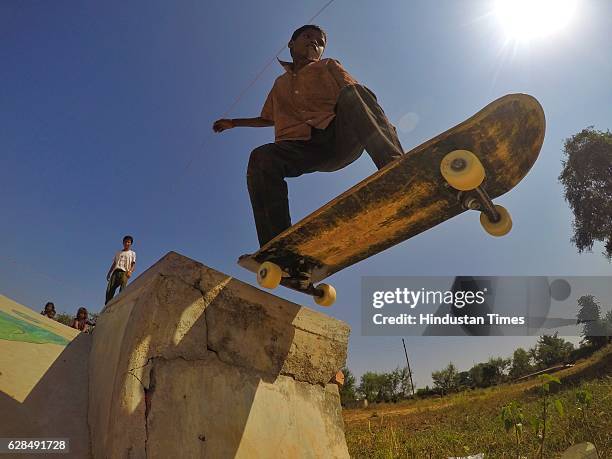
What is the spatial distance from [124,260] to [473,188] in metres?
7.77

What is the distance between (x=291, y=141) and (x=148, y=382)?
1703mm

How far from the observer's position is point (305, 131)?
2584 mm

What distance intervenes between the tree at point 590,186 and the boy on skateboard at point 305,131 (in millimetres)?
22399

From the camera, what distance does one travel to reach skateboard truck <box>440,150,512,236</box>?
1649mm

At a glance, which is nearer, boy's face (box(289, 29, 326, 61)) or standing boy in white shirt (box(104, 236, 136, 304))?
boy's face (box(289, 29, 326, 61))

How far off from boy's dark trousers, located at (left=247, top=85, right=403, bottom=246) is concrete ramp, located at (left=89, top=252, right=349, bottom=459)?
55 cm

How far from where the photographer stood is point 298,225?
2.13 m

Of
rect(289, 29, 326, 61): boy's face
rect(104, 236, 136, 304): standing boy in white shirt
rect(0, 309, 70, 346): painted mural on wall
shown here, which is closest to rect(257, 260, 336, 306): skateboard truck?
rect(0, 309, 70, 346): painted mural on wall

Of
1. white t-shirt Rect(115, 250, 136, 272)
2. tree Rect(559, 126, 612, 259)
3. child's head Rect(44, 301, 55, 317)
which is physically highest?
tree Rect(559, 126, 612, 259)

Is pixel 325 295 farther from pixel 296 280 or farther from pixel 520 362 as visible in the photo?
pixel 520 362

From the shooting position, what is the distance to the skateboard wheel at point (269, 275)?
7.41ft

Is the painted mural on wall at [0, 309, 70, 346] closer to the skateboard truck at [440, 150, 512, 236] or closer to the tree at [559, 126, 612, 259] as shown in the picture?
the skateboard truck at [440, 150, 512, 236]

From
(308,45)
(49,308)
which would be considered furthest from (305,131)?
(49,308)

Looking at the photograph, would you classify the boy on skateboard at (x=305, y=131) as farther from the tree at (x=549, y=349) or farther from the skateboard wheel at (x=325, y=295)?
the tree at (x=549, y=349)
